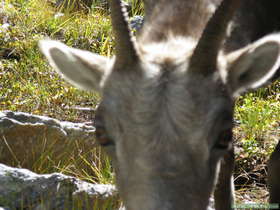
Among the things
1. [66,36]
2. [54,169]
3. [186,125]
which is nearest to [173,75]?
[186,125]

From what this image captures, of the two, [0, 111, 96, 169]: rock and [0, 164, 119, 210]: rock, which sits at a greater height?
[0, 111, 96, 169]: rock

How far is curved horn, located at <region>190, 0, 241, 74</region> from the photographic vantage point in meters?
4.57

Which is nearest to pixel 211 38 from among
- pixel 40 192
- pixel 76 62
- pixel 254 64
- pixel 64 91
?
pixel 254 64

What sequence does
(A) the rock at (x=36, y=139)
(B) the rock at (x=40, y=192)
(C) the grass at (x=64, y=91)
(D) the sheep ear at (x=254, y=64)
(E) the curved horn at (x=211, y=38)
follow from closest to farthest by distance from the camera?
(E) the curved horn at (x=211, y=38) → (D) the sheep ear at (x=254, y=64) → (B) the rock at (x=40, y=192) → (A) the rock at (x=36, y=139) → (C) the grass at (x=64, y=91)

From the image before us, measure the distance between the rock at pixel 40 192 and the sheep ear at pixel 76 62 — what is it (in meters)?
1.38

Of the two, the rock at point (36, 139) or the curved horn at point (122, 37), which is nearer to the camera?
the curved horn at point (122, 37)

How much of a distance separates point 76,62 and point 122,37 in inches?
26.4

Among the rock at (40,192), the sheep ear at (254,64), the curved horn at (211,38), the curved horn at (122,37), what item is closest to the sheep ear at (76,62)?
the curved horn at (122,37)

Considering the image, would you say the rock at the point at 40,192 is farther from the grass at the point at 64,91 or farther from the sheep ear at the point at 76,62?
the sheep ear at the point at 76,62

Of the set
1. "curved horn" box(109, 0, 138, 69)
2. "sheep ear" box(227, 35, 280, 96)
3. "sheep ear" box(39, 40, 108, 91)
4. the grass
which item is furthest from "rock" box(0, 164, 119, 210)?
"sheep ear" box(227, 35, 280, 96)

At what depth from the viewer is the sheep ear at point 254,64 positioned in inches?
188

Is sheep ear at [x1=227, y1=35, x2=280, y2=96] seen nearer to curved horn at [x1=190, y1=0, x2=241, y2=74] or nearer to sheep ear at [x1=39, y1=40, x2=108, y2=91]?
curved horn at [x1=190, y1=0, x2=241, y2=74]

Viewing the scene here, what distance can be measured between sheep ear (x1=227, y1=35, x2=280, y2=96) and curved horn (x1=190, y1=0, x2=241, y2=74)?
0.32 metres

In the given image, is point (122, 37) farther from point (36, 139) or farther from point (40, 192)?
point (36, 139)
